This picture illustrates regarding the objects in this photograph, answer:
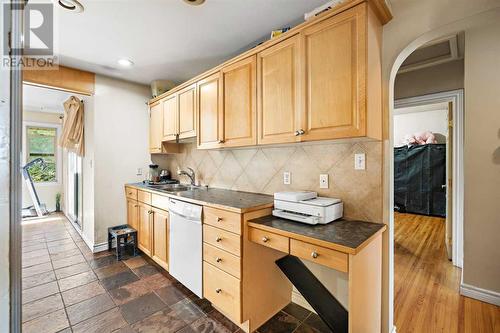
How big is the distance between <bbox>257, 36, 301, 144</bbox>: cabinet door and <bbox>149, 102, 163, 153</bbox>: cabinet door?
1.86 metres

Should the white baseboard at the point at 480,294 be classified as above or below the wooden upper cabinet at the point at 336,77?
below

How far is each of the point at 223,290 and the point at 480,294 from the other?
7.64 ft

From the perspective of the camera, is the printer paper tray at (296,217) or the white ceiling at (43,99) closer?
→ the printer paper tray at (296,217)

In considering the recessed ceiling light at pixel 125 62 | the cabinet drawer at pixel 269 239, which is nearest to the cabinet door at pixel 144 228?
the cabinet drawer at pixel 269 239

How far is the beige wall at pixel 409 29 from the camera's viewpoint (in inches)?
49.3

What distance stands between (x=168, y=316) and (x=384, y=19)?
2682 mm

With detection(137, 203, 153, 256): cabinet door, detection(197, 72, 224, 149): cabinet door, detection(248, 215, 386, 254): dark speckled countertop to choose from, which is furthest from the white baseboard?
detection(137, 203, 153, 256): cabinet door

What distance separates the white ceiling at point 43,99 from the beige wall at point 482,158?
196 inches

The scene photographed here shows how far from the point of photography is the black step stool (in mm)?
2861

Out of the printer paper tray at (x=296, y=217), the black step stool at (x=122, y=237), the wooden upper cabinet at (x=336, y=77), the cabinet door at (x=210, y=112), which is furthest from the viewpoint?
the black step stool at (x=122, y=237)

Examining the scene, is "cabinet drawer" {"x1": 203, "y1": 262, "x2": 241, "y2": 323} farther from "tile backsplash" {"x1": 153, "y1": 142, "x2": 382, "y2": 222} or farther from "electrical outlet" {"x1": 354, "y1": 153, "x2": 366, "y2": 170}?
"electrical outlet" {"x1": 354, "y1": 153, "x2": 366, "y2": 170}

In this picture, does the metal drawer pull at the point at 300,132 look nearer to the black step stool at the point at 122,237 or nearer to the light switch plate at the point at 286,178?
the light switch plate at the point at 286,178

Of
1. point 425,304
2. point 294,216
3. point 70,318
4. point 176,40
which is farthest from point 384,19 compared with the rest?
point 70,318

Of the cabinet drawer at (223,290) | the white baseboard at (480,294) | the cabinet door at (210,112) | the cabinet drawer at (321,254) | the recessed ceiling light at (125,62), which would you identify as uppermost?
the recessed ceiling light at (125,62)
